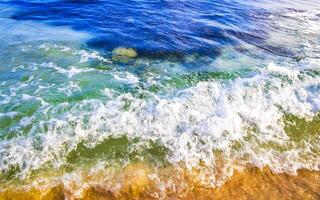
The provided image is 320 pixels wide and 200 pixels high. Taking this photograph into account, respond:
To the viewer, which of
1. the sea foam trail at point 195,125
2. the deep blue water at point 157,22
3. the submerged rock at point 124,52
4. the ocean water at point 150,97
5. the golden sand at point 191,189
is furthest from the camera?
the deep blue water at point 157,22

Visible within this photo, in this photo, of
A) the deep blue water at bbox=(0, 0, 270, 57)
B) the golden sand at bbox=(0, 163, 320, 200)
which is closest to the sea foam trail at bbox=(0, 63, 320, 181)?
the golden sand at bbox=(0, 163, 320, 200)

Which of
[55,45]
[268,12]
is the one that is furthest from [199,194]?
[268,12]

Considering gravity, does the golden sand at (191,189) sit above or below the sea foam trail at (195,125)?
below

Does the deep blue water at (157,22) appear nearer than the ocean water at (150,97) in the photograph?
No

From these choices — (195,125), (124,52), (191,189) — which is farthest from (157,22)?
(191,189)

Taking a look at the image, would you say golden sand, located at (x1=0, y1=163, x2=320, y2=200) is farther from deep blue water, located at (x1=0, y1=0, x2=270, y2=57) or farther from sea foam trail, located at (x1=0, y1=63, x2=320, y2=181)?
deep blue water, located at (x1=0, y1=0, x2=270, y2=57)

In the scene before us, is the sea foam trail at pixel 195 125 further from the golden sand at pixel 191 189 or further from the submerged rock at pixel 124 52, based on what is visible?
the submerged rock at pixel 124 52

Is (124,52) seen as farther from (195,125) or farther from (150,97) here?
(195,125)

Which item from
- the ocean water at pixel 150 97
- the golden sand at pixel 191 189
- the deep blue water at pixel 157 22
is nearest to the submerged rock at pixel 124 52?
the ocean water at pixel 150 97
